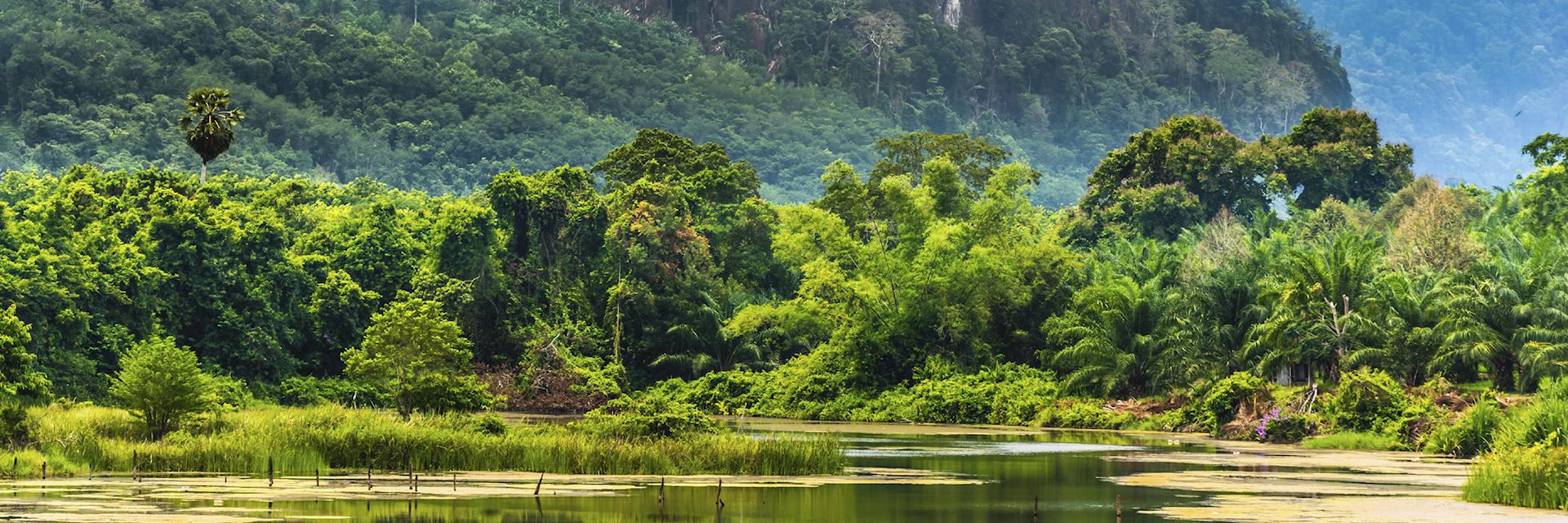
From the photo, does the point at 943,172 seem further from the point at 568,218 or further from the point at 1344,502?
the point at 1344,502

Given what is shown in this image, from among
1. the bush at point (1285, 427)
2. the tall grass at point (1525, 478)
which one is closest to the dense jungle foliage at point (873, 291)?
the bush at point (1285, 427)

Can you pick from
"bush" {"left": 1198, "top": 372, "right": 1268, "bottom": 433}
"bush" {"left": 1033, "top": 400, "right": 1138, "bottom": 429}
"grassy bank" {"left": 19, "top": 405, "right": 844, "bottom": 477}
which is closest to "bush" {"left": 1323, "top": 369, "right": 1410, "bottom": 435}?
"bush" {"left": 1198, "top": 372, "right": 1268, "bottom": 433}

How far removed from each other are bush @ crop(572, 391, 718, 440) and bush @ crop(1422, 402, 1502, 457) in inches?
653

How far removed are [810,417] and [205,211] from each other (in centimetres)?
2154

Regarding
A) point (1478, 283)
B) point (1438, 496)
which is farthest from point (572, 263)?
point (1438, 496)

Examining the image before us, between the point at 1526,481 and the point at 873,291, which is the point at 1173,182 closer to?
the point at 873,291

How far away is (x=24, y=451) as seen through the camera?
111ft

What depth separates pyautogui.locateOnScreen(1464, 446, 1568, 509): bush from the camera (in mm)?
30547

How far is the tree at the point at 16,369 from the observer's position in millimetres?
35438

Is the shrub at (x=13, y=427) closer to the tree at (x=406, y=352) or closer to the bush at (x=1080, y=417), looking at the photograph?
the tree at (x=406, y=352)

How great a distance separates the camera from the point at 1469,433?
143 ft

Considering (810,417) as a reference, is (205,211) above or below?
above

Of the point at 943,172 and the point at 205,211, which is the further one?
the point at 943,172

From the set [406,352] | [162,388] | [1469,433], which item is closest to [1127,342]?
[1469,433]
